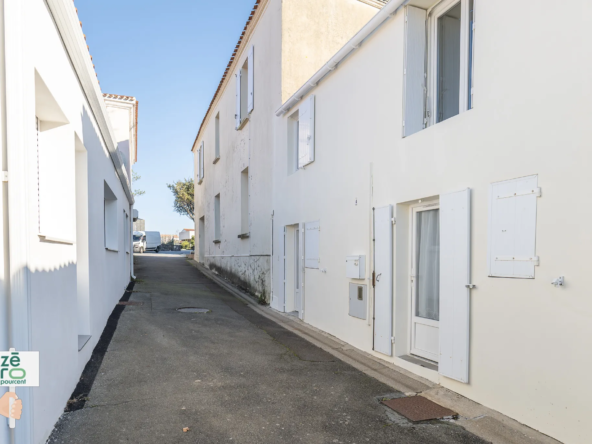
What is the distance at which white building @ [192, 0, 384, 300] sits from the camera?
10.5 m

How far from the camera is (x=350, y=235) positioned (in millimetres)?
7098

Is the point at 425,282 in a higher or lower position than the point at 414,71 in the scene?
lower

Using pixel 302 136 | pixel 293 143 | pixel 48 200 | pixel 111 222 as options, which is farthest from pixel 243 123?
pixel 48 200

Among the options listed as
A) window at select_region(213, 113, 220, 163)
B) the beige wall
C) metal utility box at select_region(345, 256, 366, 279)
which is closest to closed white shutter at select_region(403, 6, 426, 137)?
metal utility box at select_region(345, 256, 366, 279)

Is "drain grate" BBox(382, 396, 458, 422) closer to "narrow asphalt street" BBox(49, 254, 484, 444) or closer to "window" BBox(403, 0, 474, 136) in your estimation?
"narrow asphalt street" BBox(49, 254, 484, 444)

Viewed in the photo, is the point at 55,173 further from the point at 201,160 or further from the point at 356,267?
the point at 201,160

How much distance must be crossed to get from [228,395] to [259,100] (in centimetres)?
893

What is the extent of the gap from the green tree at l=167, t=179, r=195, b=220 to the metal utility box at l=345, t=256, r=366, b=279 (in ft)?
112

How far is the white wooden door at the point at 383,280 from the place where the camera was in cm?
590

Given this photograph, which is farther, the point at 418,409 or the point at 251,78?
the point at 251,78

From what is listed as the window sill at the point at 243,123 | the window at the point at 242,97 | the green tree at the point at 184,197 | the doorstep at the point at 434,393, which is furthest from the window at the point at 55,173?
the green tree at the point at 184,197

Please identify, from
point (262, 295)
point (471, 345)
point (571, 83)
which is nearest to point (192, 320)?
point (262, 295)

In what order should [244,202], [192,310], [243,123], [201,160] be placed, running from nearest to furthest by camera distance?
[192,310]
[243,123]
[244,202]
[201,160]

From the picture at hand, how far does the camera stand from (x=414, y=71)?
575 centimetres
